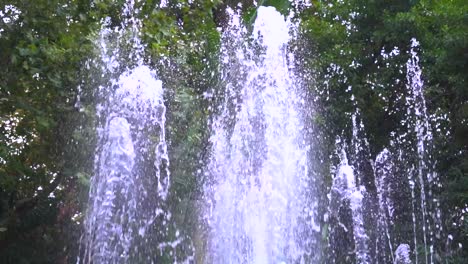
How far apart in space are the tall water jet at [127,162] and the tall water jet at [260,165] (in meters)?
0.83

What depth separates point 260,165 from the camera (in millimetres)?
7312

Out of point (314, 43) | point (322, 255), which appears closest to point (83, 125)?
point (322, 255)

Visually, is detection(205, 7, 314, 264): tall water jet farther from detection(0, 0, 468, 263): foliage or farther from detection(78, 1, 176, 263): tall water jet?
detection(78, 1, 176, 263): tall water jet

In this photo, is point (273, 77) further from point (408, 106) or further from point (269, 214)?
point (408, 106)

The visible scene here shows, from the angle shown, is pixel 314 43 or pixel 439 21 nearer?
pixel 439 21

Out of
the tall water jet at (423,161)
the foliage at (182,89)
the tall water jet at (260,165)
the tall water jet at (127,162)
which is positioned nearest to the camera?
the tall water jet at (260,165)

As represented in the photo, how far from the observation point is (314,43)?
35.2 feet

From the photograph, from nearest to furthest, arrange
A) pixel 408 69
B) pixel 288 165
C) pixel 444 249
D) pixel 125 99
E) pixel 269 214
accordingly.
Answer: pixel 269 214 < pixel 288 165 < pixel 125 99 < pixel 444 249 < pixel 408 69

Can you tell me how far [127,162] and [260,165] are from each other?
1.85 m

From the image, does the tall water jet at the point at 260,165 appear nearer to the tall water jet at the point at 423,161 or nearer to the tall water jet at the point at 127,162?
the tall water jet at the point at 127,162

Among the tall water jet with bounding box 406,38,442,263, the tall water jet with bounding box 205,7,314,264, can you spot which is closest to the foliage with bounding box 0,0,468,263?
the tall water jet with bounding box 406,38,442,263

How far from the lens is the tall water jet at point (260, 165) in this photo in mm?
6676

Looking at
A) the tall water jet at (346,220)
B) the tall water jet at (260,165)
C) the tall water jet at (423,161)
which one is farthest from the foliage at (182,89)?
the tall water jet at (260,165)

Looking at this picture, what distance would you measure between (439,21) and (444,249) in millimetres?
3579
